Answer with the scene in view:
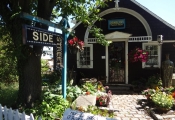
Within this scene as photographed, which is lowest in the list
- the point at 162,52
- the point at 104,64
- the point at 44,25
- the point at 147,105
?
the point at 147,105

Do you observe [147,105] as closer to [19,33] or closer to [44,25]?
[44,25]

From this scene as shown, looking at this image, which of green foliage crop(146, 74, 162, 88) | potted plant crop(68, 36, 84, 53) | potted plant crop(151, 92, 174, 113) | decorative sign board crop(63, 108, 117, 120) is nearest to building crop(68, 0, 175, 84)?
green foliage crop(146, 74, 162, 88)

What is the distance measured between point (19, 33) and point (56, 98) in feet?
6.91

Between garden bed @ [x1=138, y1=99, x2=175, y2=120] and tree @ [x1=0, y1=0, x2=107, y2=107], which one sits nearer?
tree @ [x1=0, y1=0, x2=107, y2=107]

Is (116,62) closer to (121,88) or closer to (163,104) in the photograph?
(121,88)

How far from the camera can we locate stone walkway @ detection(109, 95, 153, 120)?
492cm

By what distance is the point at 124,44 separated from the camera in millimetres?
9469

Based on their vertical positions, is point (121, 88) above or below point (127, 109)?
above

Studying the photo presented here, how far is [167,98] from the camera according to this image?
5320 mm

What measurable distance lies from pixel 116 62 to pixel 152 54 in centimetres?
204

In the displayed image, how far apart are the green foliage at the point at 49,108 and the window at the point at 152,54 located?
602 centimetres

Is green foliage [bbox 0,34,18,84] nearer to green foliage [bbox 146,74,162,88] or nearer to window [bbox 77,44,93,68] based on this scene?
window [bbox 77,44,93,68]


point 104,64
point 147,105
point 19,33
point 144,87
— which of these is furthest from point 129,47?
point 19,33

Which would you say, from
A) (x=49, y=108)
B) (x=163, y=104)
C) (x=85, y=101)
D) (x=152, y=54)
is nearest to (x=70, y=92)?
(x=85, y=101)
